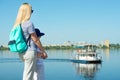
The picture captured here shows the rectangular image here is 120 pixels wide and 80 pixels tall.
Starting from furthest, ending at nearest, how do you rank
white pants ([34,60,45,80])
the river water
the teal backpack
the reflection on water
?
the reflection on water, the river water, white pants ([34,60,45,80]), the teal backpack

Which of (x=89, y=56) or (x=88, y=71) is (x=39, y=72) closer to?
(x=88, y=71)

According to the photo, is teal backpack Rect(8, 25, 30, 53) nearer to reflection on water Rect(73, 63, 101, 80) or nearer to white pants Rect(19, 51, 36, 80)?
white pants Rect(19, 51, 36, 80)

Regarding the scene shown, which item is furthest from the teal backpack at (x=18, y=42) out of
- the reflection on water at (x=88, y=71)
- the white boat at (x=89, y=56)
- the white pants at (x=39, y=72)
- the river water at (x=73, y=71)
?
the white boat at (x=89, y=56)

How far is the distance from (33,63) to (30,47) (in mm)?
237

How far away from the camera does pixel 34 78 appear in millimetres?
5586

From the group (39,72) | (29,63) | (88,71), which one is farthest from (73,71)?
(29,63)

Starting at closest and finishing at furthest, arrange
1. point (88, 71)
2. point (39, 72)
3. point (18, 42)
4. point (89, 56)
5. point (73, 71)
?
point (18, 42) → point (39, 72) → point (88, 71) → point (73, 71) → point (89, 56)

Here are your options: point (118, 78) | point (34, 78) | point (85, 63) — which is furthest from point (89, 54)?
point (34, 78)

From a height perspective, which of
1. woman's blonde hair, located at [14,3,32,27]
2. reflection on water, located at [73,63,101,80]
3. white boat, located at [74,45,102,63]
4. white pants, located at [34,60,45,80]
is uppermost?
woman's blonde hair, located at [14,3,32,27]

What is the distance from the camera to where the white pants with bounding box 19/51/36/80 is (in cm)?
519

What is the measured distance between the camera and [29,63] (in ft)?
17.2

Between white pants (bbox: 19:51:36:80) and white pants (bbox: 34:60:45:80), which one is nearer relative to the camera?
white pants (bbox: 19:51:36:80)

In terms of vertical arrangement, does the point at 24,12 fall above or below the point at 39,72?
above

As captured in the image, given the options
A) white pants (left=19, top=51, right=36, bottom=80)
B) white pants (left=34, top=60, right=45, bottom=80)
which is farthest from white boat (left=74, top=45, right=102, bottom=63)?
white pants (left=19, top=51, right=36, bottom=80)
